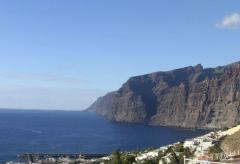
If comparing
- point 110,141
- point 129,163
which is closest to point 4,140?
point 110,141

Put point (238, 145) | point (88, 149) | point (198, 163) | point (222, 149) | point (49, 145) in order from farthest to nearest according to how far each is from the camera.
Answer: point (49, 145) < point (88, 149) < point (222, 149) < point (238, 145) < point (198, 163)

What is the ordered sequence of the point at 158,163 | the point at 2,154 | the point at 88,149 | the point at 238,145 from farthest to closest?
1. the point at 88,149
2. the point at 2,154
3. the point at 158,163
4. the point at 238,145

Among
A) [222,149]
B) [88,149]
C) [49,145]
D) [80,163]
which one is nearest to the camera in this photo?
[222,149]

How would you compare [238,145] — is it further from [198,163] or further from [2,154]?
[2,154]

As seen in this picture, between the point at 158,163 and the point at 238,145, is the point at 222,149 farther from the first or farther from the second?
the point at 158,163

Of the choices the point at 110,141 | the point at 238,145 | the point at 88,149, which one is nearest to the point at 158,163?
the point at 238,145

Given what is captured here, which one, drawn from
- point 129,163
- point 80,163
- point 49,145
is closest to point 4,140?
point 49,145

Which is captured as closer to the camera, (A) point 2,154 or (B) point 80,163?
(B) point 80,163

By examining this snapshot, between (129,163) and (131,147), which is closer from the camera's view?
(129,163)

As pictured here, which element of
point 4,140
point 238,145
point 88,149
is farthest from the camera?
point 4,140
